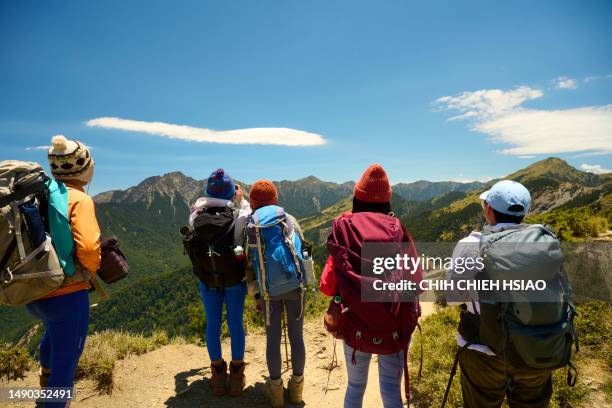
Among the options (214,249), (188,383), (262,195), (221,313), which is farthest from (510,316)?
(188,383)

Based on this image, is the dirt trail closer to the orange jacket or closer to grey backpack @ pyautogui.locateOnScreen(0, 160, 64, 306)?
the orange jacket

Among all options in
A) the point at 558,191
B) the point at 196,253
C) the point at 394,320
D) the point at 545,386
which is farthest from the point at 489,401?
the point at 558,191

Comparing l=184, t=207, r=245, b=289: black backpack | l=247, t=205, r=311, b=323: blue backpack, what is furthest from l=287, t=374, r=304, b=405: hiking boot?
l=184, t=207, r=245, b=289: black backpack

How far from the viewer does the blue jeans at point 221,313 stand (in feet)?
13.4

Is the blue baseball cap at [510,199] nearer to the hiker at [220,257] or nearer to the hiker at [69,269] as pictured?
the hiker at [220,257]

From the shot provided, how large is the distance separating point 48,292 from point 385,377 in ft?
9.92

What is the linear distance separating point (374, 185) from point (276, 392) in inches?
114

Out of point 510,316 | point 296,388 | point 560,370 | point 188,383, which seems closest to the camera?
point 510,316

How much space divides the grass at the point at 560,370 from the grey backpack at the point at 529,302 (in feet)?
6.82

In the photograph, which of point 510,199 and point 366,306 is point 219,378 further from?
point 510,199

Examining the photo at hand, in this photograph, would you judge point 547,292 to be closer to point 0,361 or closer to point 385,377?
point 385,377

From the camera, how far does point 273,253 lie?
3.68 meters

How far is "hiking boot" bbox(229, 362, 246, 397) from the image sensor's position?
4.33m

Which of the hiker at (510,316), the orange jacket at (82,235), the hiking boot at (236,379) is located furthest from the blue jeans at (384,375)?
the orange jacket at (82,235)
